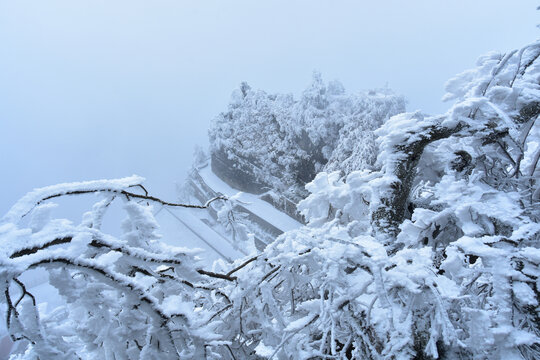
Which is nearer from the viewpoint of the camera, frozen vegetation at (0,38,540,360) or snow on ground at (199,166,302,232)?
frozen vegetation at (0,38,540,360)

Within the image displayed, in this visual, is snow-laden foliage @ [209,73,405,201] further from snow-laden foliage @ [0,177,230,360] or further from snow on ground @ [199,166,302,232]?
snow-laden foliage @ [0,177,230,360]

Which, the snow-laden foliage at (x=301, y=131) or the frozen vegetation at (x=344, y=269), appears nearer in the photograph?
the frozen vegetation at (x=344, y=269)

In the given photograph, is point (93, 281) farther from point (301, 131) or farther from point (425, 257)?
point (301, 131)

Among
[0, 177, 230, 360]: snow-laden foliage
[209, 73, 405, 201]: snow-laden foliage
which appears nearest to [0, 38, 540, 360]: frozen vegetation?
[0, 177, 230, 360]: snow-laden foliage

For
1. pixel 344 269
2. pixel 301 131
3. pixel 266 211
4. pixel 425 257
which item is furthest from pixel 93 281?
pixel 301 131

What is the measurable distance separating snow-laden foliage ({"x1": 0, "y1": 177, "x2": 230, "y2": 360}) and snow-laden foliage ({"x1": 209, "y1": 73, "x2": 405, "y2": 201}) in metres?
12.0

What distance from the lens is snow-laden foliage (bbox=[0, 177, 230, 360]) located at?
1004mm

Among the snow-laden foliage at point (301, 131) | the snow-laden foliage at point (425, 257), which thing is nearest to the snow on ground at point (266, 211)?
the snow-laden foliage at point (301, 131)

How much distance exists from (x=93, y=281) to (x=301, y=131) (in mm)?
15413

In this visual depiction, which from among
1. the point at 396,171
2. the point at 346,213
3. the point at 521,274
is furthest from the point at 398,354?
the point at 346,213

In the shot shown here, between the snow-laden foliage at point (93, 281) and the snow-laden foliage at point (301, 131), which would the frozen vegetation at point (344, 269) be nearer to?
the snow-laden foliage at point (93, 281)

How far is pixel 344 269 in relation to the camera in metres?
1.78

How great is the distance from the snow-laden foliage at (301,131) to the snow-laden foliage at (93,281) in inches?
471

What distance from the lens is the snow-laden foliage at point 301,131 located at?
14.8 meters
